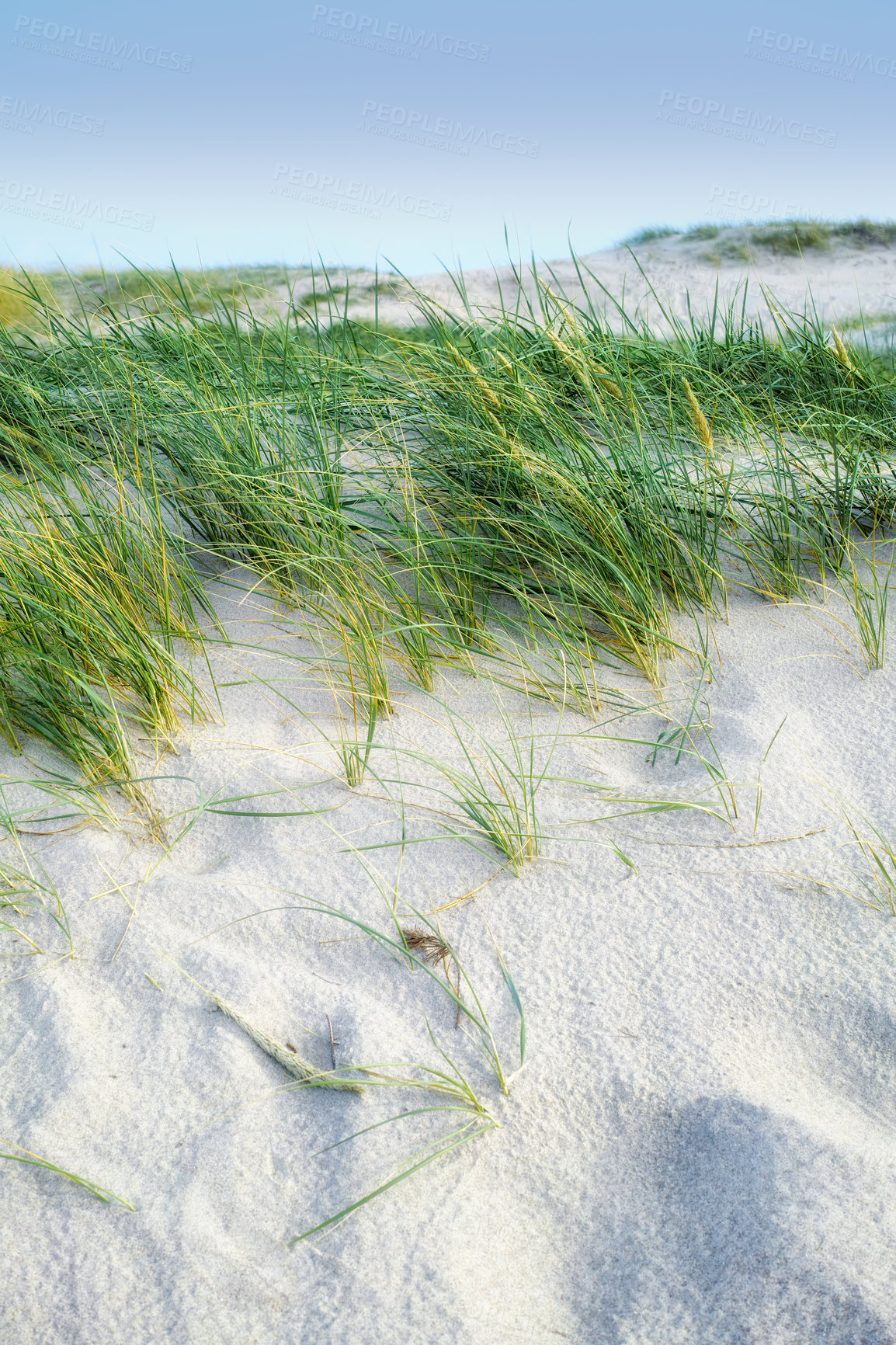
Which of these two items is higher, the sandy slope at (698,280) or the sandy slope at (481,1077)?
the sandy slope at (698,280)

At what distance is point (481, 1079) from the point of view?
4.01 feet

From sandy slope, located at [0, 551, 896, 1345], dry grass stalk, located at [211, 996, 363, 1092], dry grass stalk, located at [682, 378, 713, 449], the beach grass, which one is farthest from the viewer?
dry grass stalk, located at [682, 378, 713, 449]

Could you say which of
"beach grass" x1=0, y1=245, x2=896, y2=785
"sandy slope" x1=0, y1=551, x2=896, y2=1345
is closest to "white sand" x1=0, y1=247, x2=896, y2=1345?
"sandy slope" x1=0, y1=551, x2=896, y2=1345

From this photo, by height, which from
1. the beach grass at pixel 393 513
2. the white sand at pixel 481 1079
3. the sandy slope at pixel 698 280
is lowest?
the white sand at pixel 481 1079

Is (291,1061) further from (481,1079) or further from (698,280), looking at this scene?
(698,280)

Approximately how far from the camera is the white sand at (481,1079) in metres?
1.02

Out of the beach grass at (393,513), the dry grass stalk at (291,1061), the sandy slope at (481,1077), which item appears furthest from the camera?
the beach grass at (393,513)

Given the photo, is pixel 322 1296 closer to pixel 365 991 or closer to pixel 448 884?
pixel 365 991

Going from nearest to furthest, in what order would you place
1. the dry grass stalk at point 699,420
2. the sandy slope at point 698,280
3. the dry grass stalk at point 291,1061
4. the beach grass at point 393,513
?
1. the dry grass stalk at point 291,1061
2. the beach grass at point 393,513
3. the dry grass stalk at point 699,420
4. the sandy slope at point 698,280

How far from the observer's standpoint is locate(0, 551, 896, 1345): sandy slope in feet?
3.36

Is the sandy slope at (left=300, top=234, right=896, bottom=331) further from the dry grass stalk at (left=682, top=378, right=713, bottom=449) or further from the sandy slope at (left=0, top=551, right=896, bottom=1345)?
the sandy slope at (left=0, top=551, right=896, bottom=1345)

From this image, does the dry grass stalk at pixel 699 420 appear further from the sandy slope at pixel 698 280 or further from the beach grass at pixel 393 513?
the sandy slope at pixel 698 280

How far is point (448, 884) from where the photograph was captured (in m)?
1.51

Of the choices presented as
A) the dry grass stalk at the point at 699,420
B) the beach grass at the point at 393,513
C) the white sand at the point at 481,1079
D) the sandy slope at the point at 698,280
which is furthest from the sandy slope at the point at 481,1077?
the sandy slope at the point at 698,280
